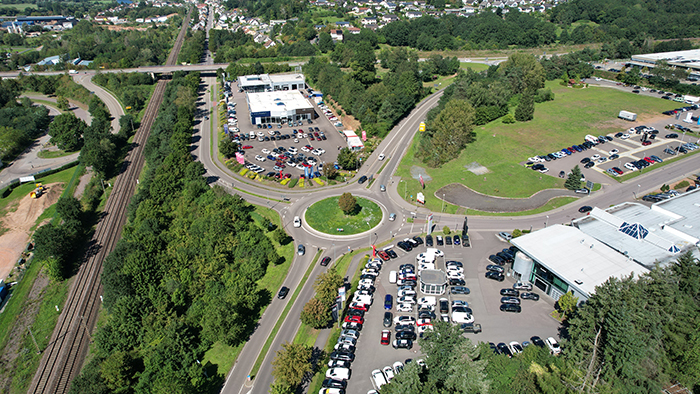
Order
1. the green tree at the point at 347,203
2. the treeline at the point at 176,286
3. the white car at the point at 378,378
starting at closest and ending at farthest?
the white car at the point at 378,378, the treeline at the point at 176,286, the green tree at the point at 347,203

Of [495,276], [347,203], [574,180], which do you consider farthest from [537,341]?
[574,180]

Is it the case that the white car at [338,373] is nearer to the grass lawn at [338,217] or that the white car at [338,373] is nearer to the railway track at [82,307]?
the grass lawn at [338,217]

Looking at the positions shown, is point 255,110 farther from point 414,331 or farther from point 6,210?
point 414,331

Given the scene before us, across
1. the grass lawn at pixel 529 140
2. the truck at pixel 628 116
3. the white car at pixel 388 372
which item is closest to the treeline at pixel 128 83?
the grass lawn at pixel 529 140

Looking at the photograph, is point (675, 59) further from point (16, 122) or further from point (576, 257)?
point (16, 122)

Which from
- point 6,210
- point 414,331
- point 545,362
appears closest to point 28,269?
point 6,210

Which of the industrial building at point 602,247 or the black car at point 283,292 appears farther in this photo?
the black car at point 283,292
